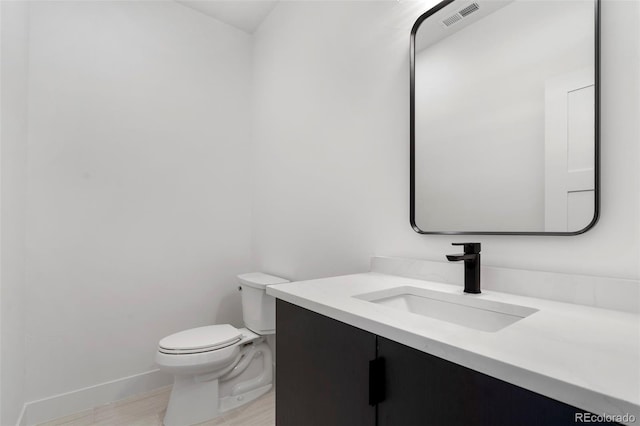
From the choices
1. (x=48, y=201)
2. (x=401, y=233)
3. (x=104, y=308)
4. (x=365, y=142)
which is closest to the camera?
(x=401, y=233)

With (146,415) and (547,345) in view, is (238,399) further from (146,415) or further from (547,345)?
(547,345)

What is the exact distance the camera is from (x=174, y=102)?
2.28 metres

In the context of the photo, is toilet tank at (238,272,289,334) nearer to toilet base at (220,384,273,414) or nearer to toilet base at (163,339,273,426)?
toilet base at (163,339,273,426)

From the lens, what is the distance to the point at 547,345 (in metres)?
0.58

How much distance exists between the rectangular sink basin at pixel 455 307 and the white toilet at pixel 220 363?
110 centimetres

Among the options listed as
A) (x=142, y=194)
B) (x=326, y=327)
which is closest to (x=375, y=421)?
(x=326, y=327)

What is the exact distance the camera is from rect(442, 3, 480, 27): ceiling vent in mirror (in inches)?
45.8

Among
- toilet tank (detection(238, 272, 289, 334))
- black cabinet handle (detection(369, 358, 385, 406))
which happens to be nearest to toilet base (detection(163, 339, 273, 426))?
toilet tank (detection(238, 272, 289, 334))

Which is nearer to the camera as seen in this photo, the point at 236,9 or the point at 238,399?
the point at 238,399

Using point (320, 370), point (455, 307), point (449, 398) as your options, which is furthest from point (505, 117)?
point (320, 370)

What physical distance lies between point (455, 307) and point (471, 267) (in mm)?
137

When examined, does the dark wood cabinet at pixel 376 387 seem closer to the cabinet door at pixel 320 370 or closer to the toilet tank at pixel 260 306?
the cabinet door at pixel 320 370

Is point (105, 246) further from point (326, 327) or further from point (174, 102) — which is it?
point (326, 327)

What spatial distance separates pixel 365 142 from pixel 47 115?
1.82 meters
